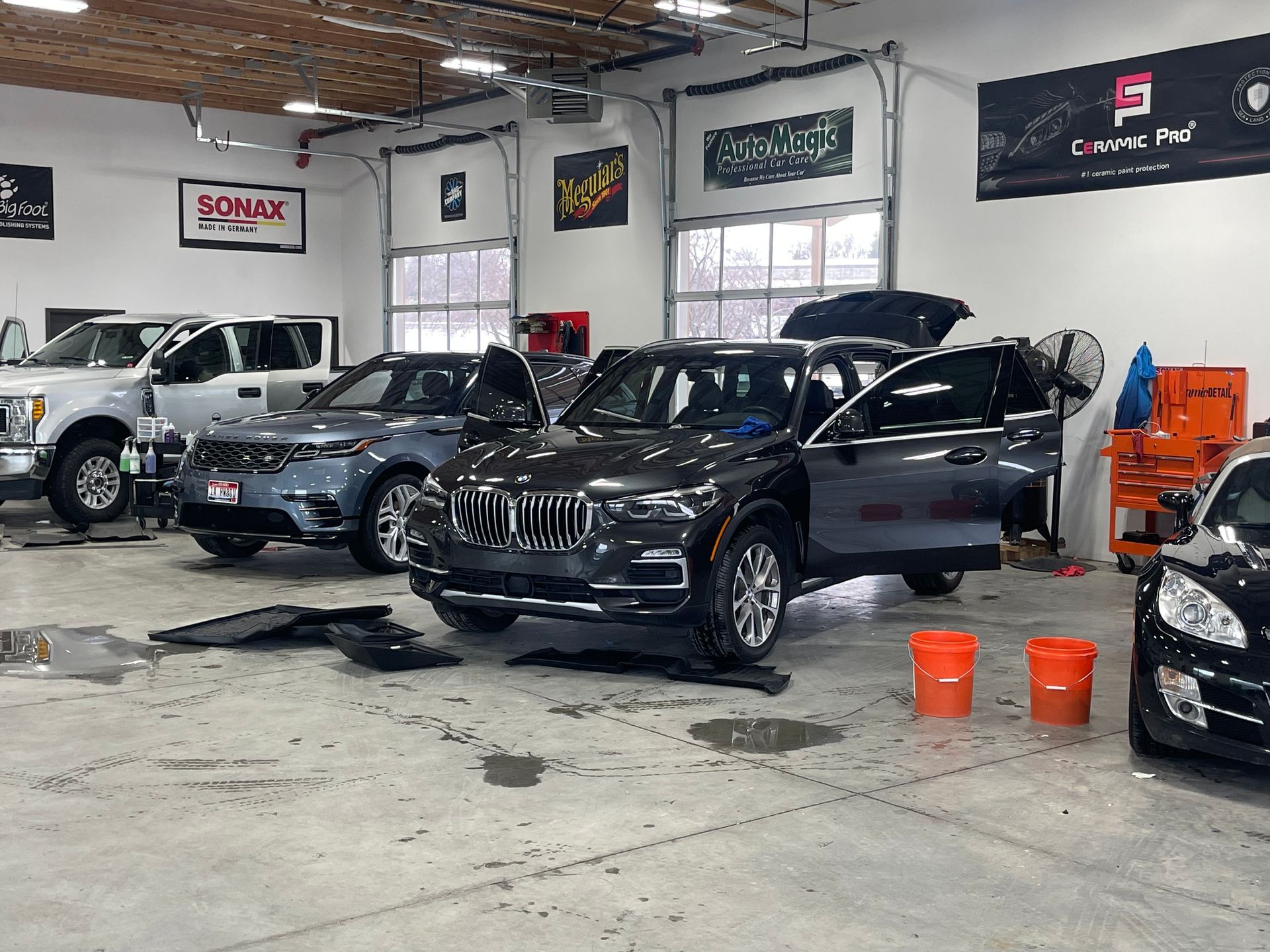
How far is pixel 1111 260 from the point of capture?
1098 cm

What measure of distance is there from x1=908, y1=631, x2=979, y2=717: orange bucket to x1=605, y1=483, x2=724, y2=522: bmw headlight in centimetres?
114

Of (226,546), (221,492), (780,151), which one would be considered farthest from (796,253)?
(221,492)

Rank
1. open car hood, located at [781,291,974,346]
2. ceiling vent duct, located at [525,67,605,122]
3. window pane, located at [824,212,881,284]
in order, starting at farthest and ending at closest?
1. ceiling vent duct, located at [525,67,605,122]
2. window pane, located at [824,212,881,284]
3. open car hood, located at [781,291,974,346]

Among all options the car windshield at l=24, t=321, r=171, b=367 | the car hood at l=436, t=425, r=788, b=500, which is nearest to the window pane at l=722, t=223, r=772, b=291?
the car windshield at l=24, t=321, r=171, b=367

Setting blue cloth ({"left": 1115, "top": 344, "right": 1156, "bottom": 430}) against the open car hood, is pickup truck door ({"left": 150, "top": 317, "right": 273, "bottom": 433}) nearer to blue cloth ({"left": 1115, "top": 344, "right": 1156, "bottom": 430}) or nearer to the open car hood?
the open car hood

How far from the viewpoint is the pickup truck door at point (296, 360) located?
1242 cm

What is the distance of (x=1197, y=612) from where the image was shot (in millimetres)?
4516

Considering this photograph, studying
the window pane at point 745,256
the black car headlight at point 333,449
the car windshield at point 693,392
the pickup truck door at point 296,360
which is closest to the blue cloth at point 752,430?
the car windshield at point 693,392

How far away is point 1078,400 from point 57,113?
1541cm

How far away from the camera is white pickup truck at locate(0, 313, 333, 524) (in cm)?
1112

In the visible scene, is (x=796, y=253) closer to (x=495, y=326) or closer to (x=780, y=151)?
(x=780, y=151)

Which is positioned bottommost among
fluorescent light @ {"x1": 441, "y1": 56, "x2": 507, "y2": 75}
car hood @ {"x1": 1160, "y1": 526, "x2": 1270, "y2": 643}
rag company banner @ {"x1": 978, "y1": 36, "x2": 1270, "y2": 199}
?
car hood @ {"x1": 1160, "y1": 526, "x2": 1270, "y2": 643}

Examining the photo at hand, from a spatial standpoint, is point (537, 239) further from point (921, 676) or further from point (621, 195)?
point (921, 676)

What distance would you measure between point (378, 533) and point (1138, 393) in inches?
243
